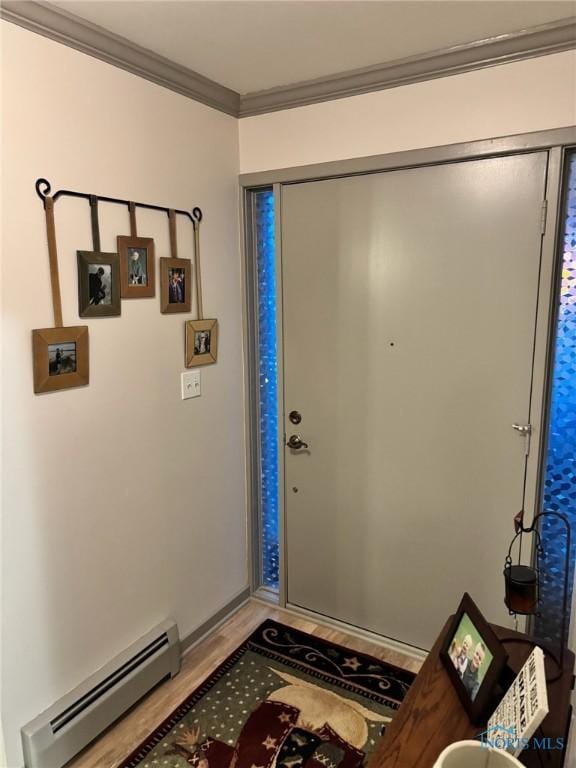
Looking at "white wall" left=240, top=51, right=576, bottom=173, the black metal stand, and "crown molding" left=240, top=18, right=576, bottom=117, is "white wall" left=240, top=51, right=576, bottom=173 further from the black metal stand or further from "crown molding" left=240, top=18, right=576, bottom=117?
the black metal stand

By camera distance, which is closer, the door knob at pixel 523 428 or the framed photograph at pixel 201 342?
the door knob at pixel 523 428

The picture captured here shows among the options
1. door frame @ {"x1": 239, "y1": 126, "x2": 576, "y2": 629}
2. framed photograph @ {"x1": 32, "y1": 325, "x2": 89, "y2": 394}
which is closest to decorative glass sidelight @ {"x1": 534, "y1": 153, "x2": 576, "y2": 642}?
door frame @ {"x1": 239, "y1": 126, "x2": 576, "y2": 629}

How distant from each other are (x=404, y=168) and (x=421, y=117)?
18 centimetres

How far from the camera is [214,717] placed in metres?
1.97

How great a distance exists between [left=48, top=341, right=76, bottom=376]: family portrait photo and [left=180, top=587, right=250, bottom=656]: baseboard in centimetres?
132

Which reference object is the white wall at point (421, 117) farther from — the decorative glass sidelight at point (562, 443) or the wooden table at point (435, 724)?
the wooden table at point (435, 724)

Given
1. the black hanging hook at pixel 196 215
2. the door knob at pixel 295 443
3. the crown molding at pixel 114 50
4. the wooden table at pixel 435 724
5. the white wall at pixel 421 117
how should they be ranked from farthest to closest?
the door knob at pixel 295 443
the black hanging hook at pixel 196 215
the white wall at pixel 421 117
the crown molding at pixel 114 50
the wooden table at pixel 435 724

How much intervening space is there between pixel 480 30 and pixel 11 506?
207cm

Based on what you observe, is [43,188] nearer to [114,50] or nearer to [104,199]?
[104,199]

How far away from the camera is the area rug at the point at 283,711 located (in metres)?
1.81

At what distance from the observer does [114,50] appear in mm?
1769

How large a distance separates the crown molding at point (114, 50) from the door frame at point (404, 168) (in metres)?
0.35

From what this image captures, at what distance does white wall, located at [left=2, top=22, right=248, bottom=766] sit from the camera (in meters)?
1.60

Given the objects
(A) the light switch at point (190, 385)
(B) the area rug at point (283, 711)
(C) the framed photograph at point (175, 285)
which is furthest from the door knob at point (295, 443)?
(B) the area rug at point (283, 711)
